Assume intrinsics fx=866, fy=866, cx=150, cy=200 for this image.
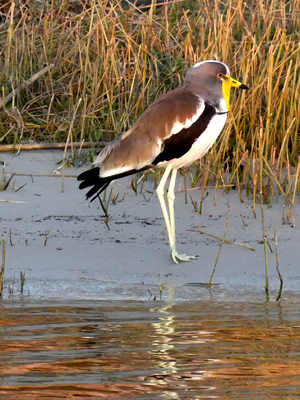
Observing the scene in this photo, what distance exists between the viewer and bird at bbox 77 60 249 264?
4.54m

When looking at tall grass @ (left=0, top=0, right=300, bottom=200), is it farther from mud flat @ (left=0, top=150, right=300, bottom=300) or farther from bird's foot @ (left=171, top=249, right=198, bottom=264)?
bird's foot @ (left=171, top=249, right=198, bottom=264)

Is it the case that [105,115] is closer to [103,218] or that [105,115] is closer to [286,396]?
[103,218]

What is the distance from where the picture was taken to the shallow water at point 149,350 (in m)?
2.54

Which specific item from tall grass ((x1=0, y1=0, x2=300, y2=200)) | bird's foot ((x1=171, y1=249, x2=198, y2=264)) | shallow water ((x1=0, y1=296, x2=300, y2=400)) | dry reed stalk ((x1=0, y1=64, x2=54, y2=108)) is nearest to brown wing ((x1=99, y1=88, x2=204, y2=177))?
bird's foot ((x1=171, y1=249, x2=198, y2=264))

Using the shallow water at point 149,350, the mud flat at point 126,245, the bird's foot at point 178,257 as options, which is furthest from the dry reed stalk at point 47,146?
the shallow water at point 149,350

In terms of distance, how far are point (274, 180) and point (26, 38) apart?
2719 mm

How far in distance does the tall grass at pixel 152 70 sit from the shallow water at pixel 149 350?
5.20ft

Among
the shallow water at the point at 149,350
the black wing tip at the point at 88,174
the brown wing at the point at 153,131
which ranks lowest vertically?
the shallow water at the point at 149,350

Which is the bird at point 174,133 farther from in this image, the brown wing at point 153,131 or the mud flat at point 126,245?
the mud flat at point 126,245

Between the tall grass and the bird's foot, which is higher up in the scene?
the tall grass

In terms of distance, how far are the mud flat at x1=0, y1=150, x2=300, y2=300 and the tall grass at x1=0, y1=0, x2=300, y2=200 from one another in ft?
1.06

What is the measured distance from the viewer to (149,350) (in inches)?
118

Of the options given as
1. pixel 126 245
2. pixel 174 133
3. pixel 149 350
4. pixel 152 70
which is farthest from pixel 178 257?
pixel 152 70

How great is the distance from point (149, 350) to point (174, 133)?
1.81 meters
